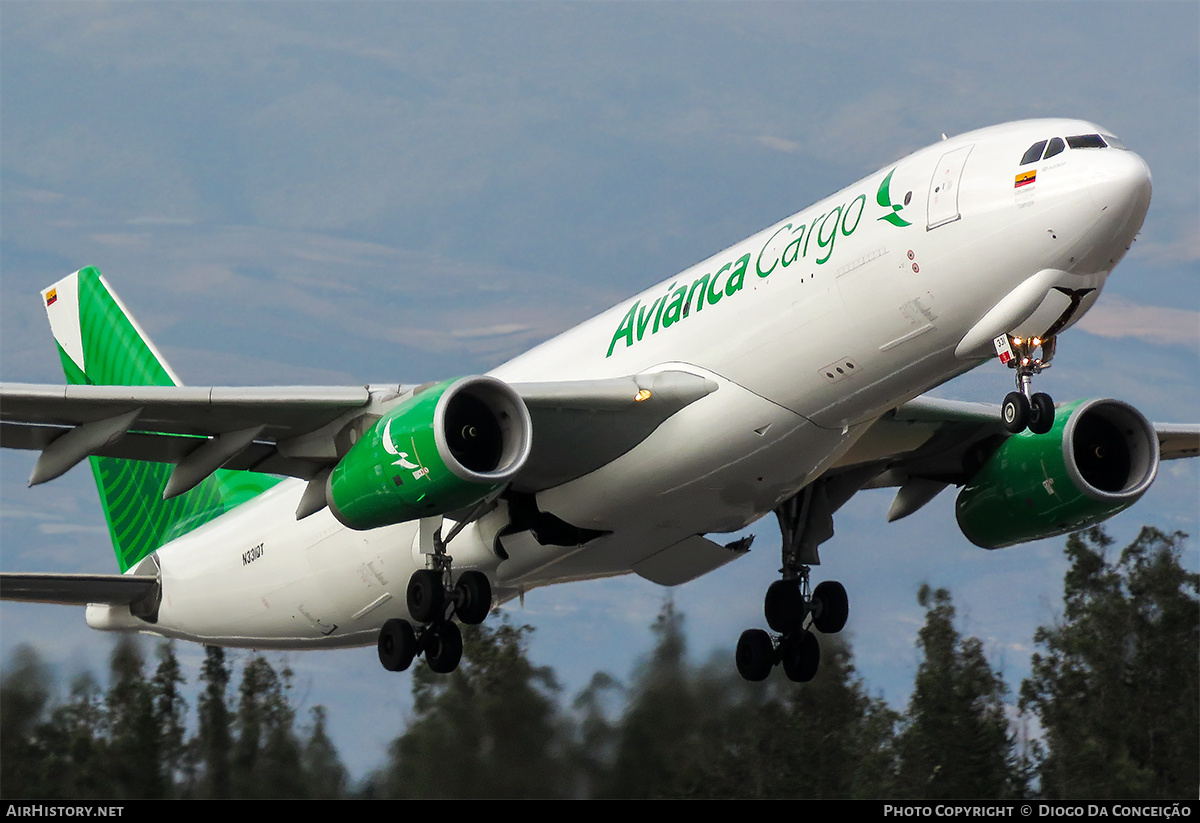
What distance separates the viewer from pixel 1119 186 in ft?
49.3

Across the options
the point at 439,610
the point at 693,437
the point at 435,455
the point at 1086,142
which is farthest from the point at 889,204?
the point at 439,610

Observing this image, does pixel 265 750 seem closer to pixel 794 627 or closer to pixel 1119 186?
pixel 794 627

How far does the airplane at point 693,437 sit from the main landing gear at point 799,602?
3 cm

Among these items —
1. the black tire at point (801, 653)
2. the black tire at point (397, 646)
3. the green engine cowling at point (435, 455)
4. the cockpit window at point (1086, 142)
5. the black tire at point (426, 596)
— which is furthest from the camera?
the black tire at point (801, 653)

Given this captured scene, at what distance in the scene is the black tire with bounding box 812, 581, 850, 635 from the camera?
21078mm

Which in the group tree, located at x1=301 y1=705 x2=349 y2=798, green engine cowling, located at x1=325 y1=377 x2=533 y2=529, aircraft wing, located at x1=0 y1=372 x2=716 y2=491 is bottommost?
tree, located at x1=301 y1=705 x2=349 y2=798

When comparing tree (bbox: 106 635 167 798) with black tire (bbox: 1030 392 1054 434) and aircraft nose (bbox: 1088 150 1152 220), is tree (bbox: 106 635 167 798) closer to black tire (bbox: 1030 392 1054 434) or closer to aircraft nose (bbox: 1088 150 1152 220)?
black tire (bbox: 1030 392 1054 434)

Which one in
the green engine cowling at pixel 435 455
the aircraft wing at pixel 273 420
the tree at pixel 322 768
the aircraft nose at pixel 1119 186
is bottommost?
the tree at pixel 322 768

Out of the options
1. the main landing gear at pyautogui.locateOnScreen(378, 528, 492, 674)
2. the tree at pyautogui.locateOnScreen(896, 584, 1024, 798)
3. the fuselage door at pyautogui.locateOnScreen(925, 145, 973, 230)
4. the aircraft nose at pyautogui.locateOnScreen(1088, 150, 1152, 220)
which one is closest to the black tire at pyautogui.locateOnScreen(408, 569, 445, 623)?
the main landing gear at pyautogui.locateOnScreen(378, 528, 492, 674)

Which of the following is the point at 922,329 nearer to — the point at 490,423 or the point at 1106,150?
the point at 1106,150

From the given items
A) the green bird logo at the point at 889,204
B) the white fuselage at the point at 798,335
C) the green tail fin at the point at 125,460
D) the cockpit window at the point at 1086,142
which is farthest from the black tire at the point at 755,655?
the cockpit window at the point at 1086,142

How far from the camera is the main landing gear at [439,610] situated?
62.1 ft

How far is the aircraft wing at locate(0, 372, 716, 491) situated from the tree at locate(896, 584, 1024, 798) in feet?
43.7

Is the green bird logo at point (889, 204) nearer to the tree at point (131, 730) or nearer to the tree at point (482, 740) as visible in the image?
the tree at point (482, 740)
